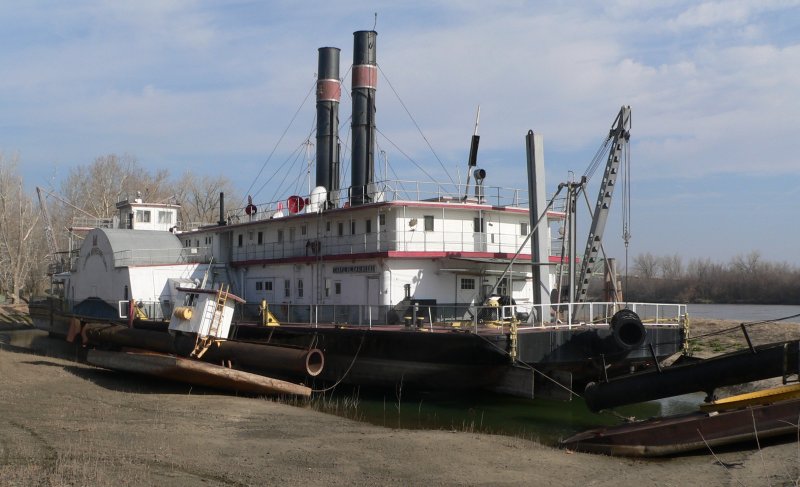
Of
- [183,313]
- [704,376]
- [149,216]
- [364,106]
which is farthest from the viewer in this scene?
[149,216]

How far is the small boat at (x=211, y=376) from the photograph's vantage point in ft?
66.7

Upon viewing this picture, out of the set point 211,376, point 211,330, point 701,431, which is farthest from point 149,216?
point 701,431

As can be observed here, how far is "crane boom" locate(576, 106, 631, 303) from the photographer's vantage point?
77.9ft

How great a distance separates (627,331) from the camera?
733 inches

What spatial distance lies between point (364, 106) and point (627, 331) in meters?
15.5

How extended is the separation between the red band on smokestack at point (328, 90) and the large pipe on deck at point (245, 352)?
39.3ft

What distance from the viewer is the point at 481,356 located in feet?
62.2

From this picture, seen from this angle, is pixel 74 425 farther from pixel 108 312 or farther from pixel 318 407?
pixel 108 312

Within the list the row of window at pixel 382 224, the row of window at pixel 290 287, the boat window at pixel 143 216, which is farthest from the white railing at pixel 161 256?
the row of window at pixel 382 224

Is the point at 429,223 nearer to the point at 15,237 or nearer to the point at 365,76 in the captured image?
the point at 365,76

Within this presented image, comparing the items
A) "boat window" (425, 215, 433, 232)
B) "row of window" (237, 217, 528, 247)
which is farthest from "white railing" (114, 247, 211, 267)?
"boat window" (425, 215, 433, 232)

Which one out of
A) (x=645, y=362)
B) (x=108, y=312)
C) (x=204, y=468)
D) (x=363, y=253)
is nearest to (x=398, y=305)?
(x=363, y=253)

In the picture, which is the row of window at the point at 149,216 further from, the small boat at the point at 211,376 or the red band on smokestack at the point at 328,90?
the small boat at the point at 211,376

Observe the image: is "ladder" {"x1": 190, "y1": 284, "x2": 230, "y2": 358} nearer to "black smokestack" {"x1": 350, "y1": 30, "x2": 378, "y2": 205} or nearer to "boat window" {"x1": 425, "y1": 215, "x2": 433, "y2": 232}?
"boat window" {"x1": 425, "y1": 215, "x2": 433, "y2": 232}
